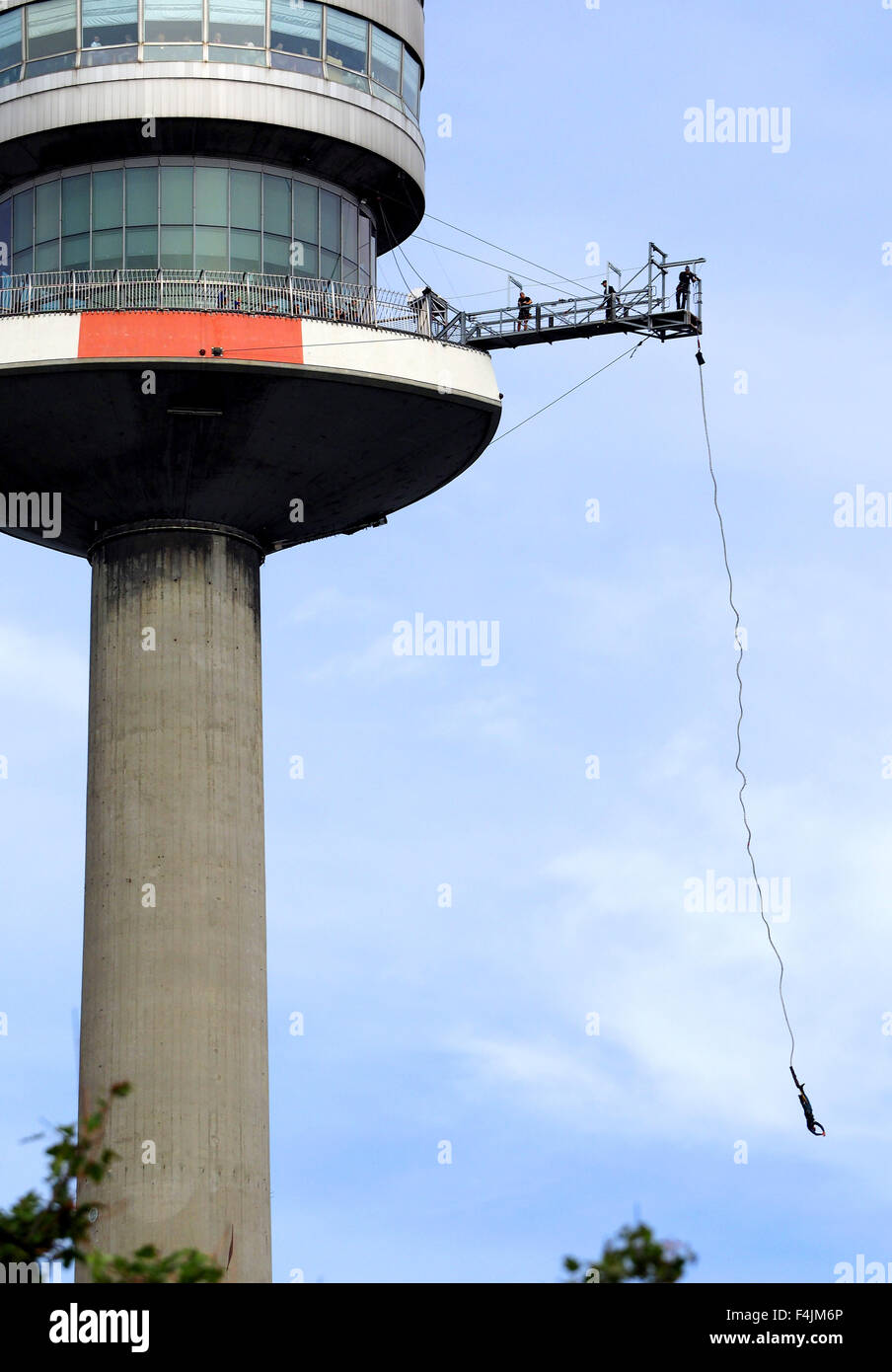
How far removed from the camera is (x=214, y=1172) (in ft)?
182

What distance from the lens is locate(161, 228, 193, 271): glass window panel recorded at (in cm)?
5881

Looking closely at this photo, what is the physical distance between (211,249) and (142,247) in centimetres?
158

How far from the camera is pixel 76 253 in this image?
59531 mm

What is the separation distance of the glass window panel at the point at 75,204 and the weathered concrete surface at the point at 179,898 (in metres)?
7.30

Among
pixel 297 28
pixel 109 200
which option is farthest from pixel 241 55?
pixel 109 200

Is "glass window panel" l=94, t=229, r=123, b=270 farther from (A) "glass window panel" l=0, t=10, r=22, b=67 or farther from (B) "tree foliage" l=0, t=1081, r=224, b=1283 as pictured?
(B) "tree foliage" l=0, t=1081, r=224, b=1283

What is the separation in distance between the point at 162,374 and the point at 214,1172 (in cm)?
1724

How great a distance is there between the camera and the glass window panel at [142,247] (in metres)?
58.9

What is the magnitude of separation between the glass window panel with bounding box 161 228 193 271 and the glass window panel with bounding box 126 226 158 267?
0.20m

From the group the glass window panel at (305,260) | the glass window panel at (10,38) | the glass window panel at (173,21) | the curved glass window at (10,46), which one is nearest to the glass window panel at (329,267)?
the glass window panel at (305,260)

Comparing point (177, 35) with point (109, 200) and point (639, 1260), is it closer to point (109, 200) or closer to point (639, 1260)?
point (109, 200)
